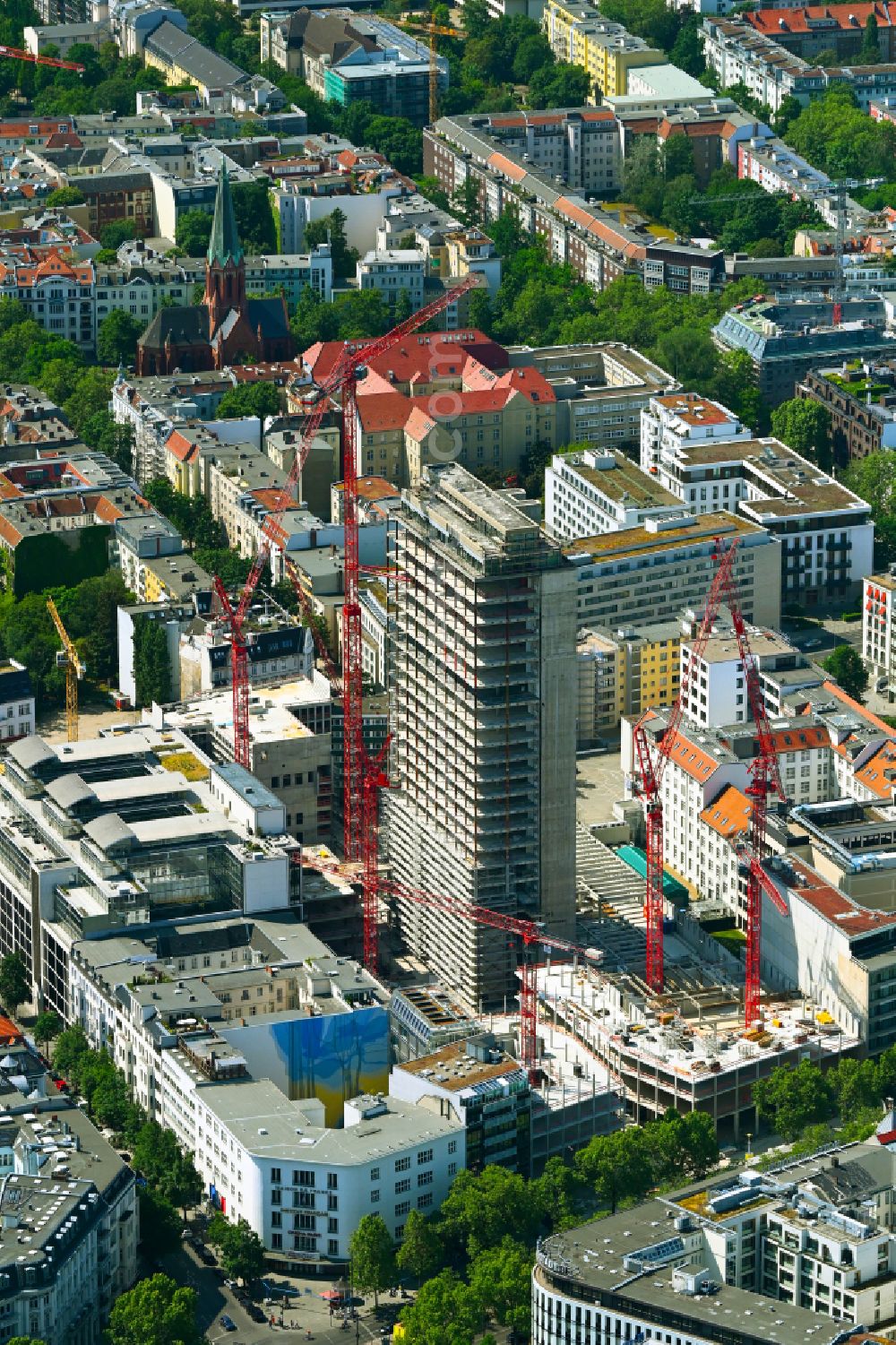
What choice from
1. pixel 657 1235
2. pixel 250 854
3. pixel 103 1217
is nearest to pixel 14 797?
pixel 250 854

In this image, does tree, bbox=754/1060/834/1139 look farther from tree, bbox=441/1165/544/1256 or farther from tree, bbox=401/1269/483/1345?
tree, bbox=401/1269/483/1345

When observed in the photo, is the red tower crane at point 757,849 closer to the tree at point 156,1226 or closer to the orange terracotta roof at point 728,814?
the orange terracotta roof at point 728,814

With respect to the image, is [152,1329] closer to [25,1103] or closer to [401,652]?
[25,1103]

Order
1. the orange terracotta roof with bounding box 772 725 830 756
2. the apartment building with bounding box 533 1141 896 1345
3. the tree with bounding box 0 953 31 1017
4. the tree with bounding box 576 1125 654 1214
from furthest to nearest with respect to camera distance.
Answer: the orange terracotta roof with bounding box 772 725 830 756, the tree with bounding box 0 953 31 1017, the tree with bounding box 576 1125 654 1214, the apartment building with bounding box 533 1141 896 1345

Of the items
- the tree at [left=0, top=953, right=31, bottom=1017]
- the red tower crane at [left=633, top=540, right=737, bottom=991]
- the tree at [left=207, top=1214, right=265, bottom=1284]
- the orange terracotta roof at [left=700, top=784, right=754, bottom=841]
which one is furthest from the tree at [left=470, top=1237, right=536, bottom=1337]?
the orange terracotta roof at [left=700, top=784, right=754, bottom=841]

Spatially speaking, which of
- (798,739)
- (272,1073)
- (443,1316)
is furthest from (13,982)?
(798,739)

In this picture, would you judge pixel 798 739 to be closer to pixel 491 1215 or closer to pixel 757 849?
pixel 757 849

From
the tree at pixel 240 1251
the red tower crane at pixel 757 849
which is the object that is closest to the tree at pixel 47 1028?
the tree at pixel 240 1251
